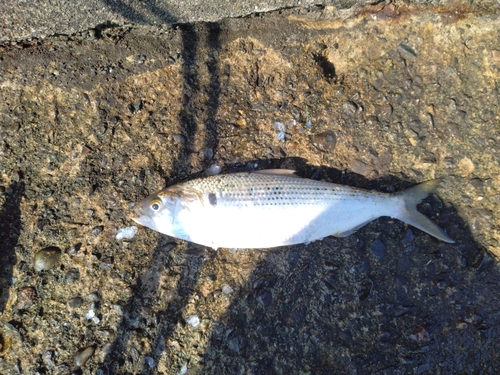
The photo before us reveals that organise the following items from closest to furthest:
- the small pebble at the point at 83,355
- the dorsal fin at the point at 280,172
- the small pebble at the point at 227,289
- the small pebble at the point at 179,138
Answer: the small pebble at the point at 83,355 → the small pebble at the point at 227,289 → the dorsal fin at the point at 280,172 → the small pebble at the point at 179,138

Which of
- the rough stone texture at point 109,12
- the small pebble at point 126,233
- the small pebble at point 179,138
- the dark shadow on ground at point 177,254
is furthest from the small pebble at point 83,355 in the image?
the rough stone texture at point 109,12

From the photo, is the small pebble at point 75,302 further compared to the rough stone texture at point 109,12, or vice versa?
the rough stone texture at point 109,12

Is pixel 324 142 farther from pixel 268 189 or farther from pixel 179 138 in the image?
pixel 179 138

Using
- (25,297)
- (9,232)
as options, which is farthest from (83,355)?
(9,232)

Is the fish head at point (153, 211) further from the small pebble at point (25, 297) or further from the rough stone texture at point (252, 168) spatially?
Result: the small pebble at point (25, 297)

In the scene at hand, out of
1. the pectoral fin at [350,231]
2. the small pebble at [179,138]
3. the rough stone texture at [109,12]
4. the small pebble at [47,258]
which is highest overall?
the rough stone texture at [109,12]

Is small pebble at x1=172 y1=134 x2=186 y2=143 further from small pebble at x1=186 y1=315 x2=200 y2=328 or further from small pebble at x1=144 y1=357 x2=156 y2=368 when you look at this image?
small pebble at x1=144 y1=357 x2=156 y2=368

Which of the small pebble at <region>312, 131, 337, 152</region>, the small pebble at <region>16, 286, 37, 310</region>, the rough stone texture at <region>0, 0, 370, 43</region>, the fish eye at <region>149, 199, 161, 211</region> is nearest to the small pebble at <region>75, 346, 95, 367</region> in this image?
the small pebble at <region>16, 286, 37, 310</region>
